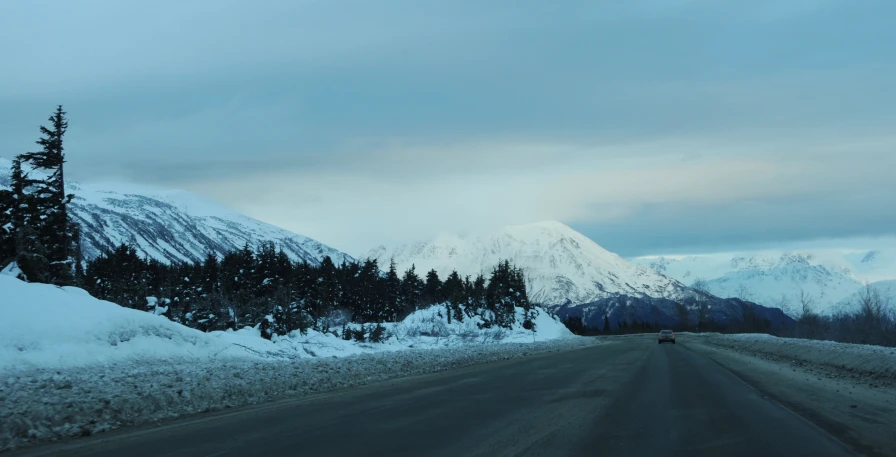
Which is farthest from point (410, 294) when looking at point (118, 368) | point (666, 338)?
point (118, 368)

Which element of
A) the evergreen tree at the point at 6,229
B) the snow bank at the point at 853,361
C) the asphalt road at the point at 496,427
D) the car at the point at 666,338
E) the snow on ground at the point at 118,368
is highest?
the evergreen tree at the point at 6,229

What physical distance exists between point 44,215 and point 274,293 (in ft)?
72.6

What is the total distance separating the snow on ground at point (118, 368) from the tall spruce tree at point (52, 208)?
15.2m

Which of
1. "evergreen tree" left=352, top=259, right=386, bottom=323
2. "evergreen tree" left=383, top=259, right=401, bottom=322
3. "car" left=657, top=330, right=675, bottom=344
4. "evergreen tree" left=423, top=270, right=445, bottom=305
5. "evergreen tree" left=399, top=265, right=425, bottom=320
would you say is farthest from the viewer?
"evergreen tree" left=423, top=270, right=445, bottom=305

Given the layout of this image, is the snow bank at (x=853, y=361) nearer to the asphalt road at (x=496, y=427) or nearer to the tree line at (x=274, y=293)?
the asphalt road at (x=496, y=427)

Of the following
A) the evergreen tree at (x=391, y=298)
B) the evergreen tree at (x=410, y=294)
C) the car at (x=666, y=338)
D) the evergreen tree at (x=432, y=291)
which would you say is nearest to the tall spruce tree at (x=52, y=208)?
the car at (x=666, y=338)

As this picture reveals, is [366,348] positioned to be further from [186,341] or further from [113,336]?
[113,336]

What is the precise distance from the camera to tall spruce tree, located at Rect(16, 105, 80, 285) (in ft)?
140

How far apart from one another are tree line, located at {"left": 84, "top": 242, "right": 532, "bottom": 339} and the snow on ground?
53.4 ft

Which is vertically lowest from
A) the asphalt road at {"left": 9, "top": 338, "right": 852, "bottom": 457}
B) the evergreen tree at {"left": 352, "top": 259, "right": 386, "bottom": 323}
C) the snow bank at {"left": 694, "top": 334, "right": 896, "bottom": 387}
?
the snow bank at {"left": 694, "top": 334, "right": 896, "bottom": 387}

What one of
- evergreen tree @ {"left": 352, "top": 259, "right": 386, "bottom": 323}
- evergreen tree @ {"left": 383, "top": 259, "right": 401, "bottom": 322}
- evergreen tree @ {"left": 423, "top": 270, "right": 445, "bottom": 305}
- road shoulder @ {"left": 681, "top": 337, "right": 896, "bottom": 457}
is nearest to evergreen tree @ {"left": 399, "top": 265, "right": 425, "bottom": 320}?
evergreen tree @ {"left": 423, "top": 270, "right": 445, "bottom": 305}

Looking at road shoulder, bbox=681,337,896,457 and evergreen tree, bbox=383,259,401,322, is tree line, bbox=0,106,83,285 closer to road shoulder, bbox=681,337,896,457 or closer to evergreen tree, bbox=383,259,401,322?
road shoulder, bbox=681,337,896,457

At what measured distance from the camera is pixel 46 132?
1829 inches

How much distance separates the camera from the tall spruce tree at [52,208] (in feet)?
140
